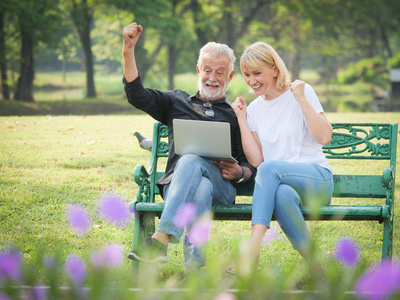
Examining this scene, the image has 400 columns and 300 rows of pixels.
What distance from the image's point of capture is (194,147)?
325 centimetres

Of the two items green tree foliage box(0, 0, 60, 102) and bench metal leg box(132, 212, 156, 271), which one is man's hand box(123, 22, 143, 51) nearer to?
bench metal leg box(132, 212, 156, 271)

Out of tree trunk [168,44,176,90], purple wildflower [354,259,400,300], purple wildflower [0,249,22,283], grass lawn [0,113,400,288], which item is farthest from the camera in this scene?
tree trunk [168,44,176,90]

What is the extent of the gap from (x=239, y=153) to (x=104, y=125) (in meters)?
7.27

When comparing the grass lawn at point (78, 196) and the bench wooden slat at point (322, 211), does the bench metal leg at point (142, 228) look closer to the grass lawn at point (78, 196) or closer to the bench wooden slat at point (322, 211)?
the bench wooden slat at point (322, 211)

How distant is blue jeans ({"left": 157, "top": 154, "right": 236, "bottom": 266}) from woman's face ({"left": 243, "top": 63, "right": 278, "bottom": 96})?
0.58 m

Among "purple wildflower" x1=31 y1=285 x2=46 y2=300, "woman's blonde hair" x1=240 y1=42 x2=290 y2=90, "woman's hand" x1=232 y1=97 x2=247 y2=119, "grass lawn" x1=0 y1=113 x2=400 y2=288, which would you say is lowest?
"grass lawn" x1=0 y1=113 x2=400 y2=288

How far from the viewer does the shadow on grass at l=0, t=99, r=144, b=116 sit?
1681 cm

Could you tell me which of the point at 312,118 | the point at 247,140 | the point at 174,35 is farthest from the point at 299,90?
the point at 174,35

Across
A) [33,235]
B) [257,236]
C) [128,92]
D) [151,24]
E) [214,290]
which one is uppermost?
[151,24]

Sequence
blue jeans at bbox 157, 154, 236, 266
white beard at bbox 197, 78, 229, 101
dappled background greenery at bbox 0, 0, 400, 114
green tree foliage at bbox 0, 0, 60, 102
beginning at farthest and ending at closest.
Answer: dappled background greenery at bbox 0, 0, 400, 114
green tree foliage at bbox 0, 0, 60, 102
white beard at bbox 197, 78, 229, 101
blue jeans at bbox 157, 154, 236, 266

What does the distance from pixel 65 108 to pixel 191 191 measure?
52.4 ft

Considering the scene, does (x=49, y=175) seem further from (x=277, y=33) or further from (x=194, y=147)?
(x=277, y=33)

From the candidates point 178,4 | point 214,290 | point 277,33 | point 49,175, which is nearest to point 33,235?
point 49,175

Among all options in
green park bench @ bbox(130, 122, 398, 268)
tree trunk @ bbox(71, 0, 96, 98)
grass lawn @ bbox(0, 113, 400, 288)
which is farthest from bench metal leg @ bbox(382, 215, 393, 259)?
tree trunk @ bbox(71, 0, 96, 98)
